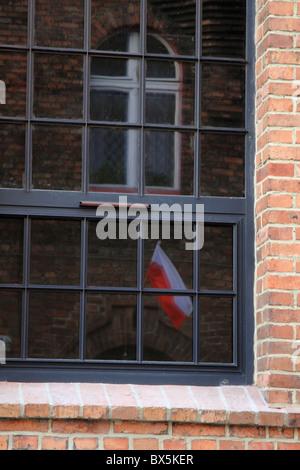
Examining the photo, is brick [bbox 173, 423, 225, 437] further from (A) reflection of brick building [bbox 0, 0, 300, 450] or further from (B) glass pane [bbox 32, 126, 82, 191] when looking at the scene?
(B) glass pane [bbox 32, 126, 82, 191]

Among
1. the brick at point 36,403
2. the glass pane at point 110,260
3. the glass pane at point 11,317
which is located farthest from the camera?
the glass pane at point 110,260

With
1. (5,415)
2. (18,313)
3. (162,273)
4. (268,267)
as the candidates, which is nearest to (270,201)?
(268,267)

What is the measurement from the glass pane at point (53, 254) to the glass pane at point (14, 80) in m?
0.64

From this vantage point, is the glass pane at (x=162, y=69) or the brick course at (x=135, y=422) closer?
the brick course at (x=135, y=422)

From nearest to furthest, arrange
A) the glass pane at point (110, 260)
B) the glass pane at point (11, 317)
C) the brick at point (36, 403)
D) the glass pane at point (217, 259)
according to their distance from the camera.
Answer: the brick at point (36, 403) < the glass pane at point (11, 317) < the glass pane at point (217, 259) < the glass pane at point (110, 260)

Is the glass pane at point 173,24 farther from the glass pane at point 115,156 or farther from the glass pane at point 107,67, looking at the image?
the glass pane at point 115,156

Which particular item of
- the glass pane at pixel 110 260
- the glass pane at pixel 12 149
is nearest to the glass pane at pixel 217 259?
the glass pane at pixel 110 260

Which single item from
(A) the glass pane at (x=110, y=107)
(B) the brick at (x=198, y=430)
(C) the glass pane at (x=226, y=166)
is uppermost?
(A) the glass pane at (x=110, y=107)

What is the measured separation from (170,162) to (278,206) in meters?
0.75

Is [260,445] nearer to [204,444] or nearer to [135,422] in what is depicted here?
[204,444]

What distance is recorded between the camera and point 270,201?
4559 mm

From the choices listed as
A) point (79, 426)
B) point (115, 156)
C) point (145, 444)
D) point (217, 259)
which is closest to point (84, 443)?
point (79, 426)

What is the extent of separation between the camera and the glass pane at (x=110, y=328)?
15.9 ft

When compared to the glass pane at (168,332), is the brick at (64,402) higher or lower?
lower
